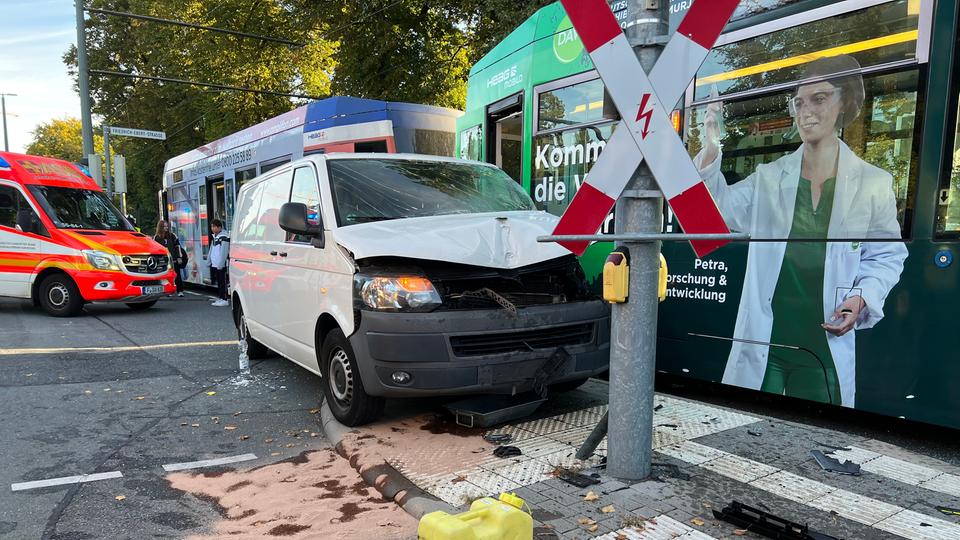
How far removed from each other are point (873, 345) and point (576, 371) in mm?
1941

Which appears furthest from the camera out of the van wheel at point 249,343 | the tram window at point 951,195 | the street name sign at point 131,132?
the street name sign at point 131,132

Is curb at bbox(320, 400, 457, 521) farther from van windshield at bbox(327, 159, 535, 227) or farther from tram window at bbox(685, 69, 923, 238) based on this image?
tram window at bbox(685, 69, 923, 238)

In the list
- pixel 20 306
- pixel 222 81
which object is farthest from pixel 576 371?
pixel 222 81

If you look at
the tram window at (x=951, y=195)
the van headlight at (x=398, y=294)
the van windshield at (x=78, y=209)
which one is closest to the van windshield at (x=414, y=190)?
the van headlight at (x=398, y=294)

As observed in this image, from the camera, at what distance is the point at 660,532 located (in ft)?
9.66

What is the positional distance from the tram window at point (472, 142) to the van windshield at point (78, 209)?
7387 millimetres

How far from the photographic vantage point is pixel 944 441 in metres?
4.41

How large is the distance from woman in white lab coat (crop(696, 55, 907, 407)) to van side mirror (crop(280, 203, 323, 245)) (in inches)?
127

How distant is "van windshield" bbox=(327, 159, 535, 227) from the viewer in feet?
16.2

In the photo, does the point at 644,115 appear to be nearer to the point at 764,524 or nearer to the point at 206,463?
the point at 764,524

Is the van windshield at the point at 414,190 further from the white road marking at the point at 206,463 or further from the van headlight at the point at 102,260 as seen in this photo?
the van headlight at the point at 102,260

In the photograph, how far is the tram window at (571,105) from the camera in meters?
5.86

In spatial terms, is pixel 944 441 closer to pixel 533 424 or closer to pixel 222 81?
pixel 533 424

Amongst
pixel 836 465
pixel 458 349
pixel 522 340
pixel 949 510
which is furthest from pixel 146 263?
pixel 949 510
